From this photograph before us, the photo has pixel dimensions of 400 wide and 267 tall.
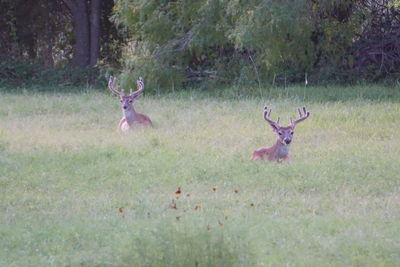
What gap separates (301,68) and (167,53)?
129 inches

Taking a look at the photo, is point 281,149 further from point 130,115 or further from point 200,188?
point 130,115

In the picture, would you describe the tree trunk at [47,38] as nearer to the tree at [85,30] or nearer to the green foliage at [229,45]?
the tree at [85,30]

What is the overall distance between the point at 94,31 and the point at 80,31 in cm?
42

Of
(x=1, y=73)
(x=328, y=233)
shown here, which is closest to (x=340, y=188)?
(x=328, y=233)

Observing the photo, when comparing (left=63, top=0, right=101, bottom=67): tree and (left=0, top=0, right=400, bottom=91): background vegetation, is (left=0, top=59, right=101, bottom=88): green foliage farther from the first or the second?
(left=0, top=0, right=400, bottom=91): background vegetation

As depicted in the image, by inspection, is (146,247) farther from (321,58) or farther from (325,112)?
(321,58)

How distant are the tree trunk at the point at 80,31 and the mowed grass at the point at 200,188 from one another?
8.57 m

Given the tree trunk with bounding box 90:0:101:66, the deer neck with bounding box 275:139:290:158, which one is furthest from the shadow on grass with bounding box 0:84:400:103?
the deer neck with bounding box 275:139:290:158

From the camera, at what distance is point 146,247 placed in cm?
593

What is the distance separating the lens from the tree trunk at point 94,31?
25156mm

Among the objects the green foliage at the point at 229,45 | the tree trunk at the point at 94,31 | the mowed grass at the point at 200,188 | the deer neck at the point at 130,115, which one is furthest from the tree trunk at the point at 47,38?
the deer neck at the point at 130,115

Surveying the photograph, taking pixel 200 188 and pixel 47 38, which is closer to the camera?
pixel 200 188

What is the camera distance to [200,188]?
9.88 metres

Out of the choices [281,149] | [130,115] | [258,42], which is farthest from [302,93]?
[281,149]
